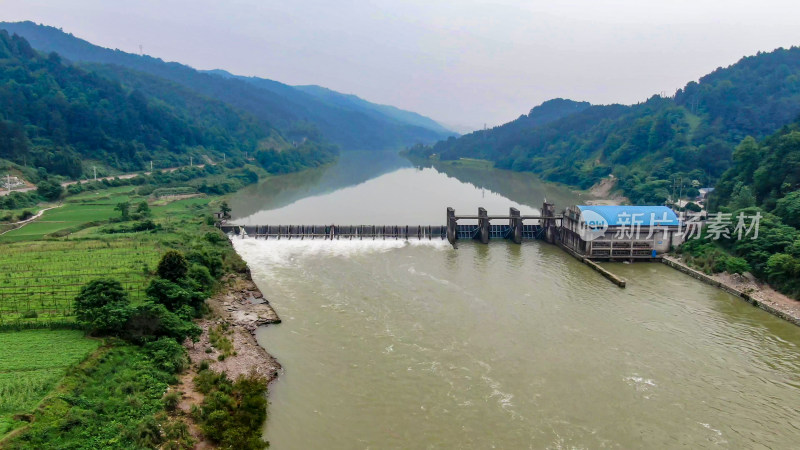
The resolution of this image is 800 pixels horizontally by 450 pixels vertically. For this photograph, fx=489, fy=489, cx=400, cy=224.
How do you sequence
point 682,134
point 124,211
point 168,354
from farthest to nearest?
point 682,134
point 124,211
point 168,354

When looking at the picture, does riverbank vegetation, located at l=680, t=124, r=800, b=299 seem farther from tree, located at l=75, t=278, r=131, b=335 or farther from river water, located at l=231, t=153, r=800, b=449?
tree, located at l=75, t=278, r=131, b=335

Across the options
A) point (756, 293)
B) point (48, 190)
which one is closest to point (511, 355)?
point (756, 293)

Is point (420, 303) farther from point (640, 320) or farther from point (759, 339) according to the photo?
point (759, 339)

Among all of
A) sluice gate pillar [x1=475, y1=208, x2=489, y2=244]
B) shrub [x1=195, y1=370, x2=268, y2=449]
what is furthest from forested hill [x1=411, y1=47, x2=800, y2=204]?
shrub [x1=195, y1=370, x2=268, y2=449]

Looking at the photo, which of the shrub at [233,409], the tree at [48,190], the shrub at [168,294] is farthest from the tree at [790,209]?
the tree at [48,190]

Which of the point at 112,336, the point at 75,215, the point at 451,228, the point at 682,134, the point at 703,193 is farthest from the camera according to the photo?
the point at 682,134

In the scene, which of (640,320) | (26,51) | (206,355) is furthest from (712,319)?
(26,51)

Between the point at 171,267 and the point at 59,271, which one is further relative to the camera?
the point at 59,271

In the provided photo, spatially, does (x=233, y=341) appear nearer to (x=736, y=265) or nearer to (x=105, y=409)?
(x=105, y=409)
